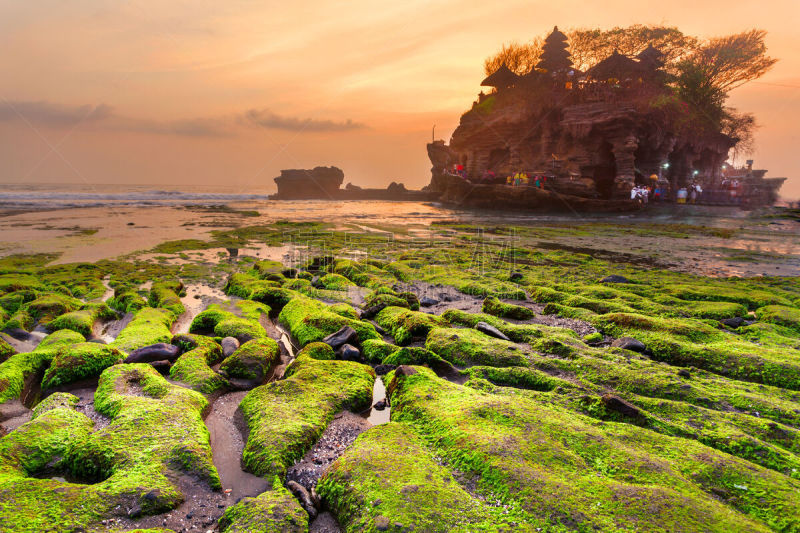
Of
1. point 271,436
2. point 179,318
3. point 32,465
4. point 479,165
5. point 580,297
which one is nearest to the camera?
point 32,465

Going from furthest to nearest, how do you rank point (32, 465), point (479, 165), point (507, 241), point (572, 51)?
point (572, 51), point (479, 165), point (507, 241), point (32, 465)

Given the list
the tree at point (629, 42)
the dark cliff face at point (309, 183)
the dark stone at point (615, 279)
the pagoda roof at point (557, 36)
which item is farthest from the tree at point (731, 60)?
the dark cliff face at point (309, 183)

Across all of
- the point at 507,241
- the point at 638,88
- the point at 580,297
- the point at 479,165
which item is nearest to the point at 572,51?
the point at 638,88

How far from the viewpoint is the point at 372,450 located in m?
2.74

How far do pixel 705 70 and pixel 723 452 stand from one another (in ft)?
248

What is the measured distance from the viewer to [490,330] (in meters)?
5.25

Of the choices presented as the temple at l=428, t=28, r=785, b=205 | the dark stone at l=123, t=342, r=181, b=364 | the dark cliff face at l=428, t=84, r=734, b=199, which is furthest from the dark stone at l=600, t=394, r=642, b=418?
the dark cliff face at l=428, t=84, r=734, b=199

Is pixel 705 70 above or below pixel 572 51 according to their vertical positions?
below

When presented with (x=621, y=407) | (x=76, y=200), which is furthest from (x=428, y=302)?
(x=76, y=200)

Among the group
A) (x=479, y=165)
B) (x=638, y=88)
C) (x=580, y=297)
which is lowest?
(x=580, y=297)

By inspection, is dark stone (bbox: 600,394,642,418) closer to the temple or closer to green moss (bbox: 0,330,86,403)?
green moss (bbox: 0,330,86,403)

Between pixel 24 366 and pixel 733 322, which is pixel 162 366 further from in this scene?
pixel 733 322

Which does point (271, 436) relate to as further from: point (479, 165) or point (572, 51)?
point (572, 51)

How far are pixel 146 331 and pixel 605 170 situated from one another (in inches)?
2276
